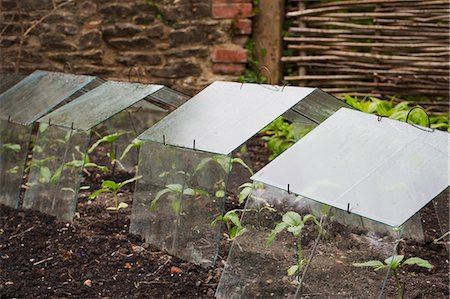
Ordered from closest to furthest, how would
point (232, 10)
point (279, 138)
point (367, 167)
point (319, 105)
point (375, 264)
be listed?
point (375, 264), point (367, 167), point (319, 105), point (279, 138), point (232, 10)

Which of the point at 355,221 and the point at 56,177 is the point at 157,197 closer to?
the point at 56,177

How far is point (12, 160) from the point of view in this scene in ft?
14.7

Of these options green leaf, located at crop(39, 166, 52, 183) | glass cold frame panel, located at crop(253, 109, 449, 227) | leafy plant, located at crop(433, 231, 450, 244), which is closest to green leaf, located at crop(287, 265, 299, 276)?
glass cold frame panel, located at crop(253, 109, 449, 227)

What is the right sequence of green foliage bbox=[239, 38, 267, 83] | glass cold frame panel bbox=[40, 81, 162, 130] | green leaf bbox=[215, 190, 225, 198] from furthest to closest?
1. green foliage bbox=[239, 38, 267, 83]
2. glass cold frame panel bbox=[40, 81, 162, 130]
3. green leaf bbox=[215, 190, 225, 198]

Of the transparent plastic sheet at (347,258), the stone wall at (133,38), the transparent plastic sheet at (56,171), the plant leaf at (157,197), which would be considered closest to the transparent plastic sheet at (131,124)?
the transparent plastic sheet at (56,171)

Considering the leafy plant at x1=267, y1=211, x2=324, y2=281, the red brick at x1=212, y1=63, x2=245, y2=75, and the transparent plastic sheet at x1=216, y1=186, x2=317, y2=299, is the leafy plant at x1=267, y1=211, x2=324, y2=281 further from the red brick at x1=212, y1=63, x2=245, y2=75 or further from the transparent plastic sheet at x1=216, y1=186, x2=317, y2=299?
the red brick at x1=212, y1=63, x2=245, y2=75

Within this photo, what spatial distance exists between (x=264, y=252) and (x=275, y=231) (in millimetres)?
89

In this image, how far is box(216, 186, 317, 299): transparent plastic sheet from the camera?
2.74 meters

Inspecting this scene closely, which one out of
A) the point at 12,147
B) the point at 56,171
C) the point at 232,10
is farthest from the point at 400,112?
the point at 12,147

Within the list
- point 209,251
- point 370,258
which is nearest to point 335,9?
point 209,251

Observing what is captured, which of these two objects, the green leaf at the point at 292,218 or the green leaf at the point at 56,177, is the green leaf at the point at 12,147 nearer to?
the green leaf at the point at 56,177

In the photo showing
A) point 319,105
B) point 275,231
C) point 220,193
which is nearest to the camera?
point 275,231

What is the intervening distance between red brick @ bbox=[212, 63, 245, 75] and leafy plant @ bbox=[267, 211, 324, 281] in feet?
11.3

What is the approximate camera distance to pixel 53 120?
4180 mm
